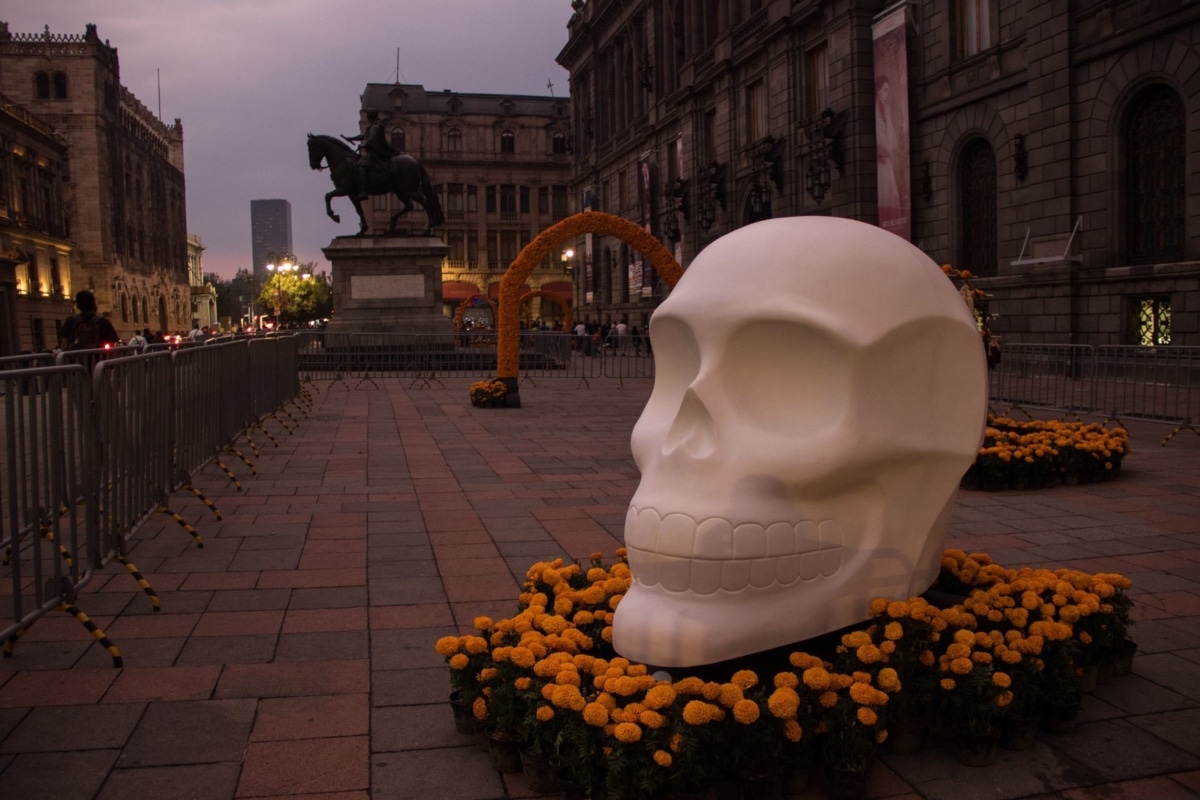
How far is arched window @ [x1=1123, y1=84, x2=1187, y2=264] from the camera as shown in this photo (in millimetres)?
18297

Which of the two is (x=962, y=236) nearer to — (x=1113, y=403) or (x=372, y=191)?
(x=1113, y=403)

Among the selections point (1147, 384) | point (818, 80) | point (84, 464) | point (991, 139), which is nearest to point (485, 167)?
point (818, 80)

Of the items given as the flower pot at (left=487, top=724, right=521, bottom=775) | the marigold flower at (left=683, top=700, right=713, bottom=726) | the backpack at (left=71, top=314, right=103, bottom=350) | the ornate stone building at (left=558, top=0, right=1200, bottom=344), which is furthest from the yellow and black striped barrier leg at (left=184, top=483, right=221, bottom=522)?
the ornate stone building at (left=558, top=0, right=1200, bottom=344)

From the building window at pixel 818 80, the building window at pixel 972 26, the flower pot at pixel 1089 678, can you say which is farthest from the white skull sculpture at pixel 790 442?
the building window at pixel 818 80

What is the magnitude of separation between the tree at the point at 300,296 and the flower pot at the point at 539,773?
230 ft

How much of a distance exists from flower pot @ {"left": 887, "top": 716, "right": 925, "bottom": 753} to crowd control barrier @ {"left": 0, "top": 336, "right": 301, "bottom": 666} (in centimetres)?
298

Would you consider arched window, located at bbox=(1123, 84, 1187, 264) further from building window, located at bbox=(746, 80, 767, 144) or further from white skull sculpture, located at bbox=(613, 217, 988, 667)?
white skull sculpture, located at bbox=(613, 217, 988, 667)

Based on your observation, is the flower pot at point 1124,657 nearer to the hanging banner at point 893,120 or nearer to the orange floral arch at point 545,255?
the orange floral arch at point 545,255

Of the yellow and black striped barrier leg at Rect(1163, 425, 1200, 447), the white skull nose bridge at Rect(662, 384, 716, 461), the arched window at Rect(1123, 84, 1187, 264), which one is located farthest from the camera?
the arched window at Rect(1123, 84, 1187, 264)

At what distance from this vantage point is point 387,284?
26.2 meters

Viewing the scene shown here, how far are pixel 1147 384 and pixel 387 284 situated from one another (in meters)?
18.3

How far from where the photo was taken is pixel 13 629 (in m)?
4.06

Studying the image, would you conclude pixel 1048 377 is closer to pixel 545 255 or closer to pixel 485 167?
pixel 545 255

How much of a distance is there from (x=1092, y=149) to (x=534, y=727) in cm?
2003
